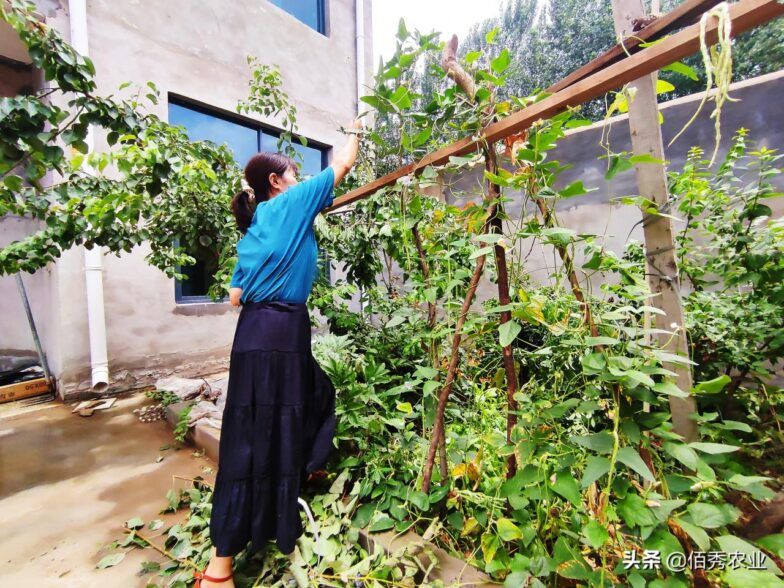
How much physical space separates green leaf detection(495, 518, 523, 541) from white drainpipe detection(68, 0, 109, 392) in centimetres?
404

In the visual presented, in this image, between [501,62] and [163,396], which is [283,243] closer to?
[501,62]

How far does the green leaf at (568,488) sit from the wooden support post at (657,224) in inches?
16.7

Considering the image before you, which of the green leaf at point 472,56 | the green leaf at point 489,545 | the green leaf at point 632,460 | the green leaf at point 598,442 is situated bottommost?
the green leaf at point 489,545

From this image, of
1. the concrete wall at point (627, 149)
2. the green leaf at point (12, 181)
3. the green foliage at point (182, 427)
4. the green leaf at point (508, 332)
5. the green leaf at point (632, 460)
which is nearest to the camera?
the green leaf at point (632, 460)

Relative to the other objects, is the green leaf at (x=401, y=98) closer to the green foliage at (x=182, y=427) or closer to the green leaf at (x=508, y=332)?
the green leaf at (x=508, y=332)

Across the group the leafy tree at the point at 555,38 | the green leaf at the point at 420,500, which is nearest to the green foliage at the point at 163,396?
the green leaf at the point at 420,500

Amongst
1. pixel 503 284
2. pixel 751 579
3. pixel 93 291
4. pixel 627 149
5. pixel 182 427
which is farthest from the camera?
pixel 93 291

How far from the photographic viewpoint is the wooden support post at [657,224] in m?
1.05

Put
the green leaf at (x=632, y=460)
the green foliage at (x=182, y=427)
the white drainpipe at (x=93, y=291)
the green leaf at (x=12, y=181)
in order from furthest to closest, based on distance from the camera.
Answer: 1. the white drainpipe at (x=93, y=291)
2. the green foliage at (x=182, y=427)
3. the green leaf at (x=12, y=181)
4. the green leaf at (x=632, y=460)

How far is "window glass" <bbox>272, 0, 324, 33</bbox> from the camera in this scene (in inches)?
202

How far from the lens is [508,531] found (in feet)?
3.48

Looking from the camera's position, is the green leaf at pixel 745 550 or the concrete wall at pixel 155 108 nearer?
the green leaf at pixel 745 550

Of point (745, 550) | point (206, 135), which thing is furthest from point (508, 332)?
point (206, 135)

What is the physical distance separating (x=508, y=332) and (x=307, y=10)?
659 centimetres
